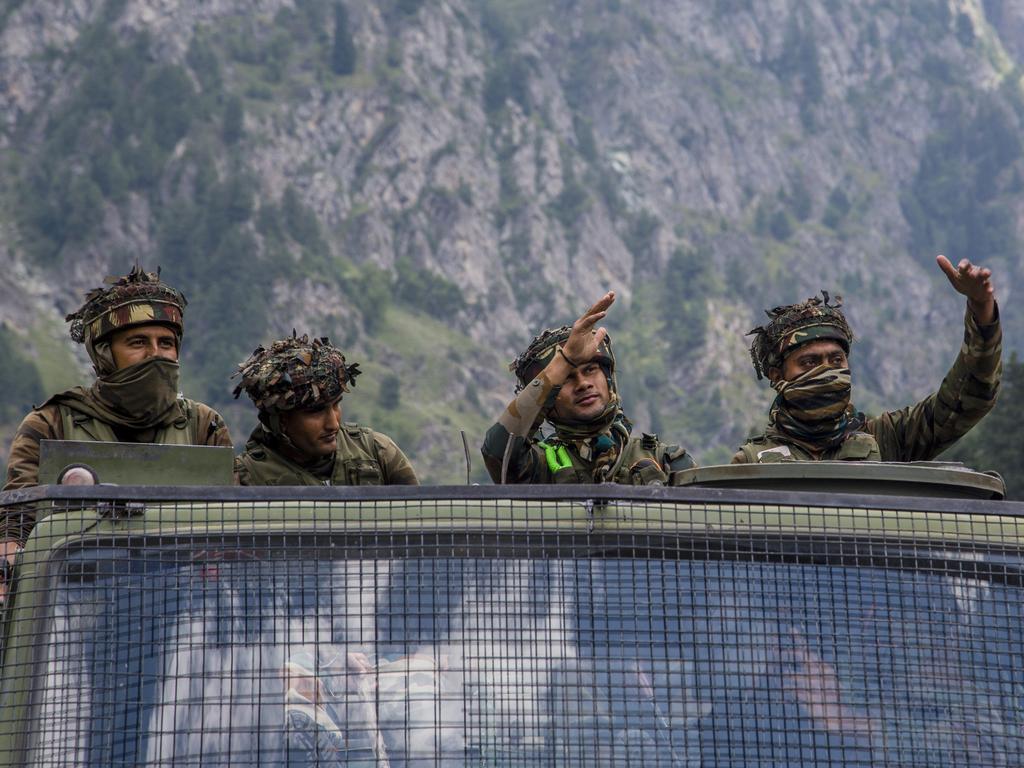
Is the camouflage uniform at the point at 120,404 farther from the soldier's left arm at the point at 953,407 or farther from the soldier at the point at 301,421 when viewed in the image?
the soldier's left arm at the point at 953,407

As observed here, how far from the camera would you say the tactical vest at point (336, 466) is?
579 centimetres

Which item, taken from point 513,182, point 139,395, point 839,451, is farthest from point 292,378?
point 513,182

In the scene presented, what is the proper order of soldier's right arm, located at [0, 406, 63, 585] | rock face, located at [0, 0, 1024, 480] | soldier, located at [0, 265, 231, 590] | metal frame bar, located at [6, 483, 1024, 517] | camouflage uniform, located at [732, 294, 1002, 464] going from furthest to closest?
rock face, located at [0, 0, 1024, 480] → camouflage uniform, located at [732, 294, 1002, 464] → soldier, located at [0, 265, 231, 590] → soldier's right arm, located at [0, 406, 63, 585] → metal frame bar, located at [6, 483, 1024, 517]

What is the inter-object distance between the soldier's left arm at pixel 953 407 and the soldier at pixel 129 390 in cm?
238

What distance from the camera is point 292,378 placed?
5633 millimetres

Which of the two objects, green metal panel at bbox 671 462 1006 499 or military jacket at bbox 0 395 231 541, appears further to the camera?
military jacket at bbox 0 395 231 541

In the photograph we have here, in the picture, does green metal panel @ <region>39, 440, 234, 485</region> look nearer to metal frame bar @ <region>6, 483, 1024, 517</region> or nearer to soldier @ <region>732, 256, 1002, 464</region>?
metal frame bar @ <region>6, 483, 1024, 517</region>

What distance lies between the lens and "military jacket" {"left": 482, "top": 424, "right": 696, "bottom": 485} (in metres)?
5.38

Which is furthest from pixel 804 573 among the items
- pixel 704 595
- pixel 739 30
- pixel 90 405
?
pixel 739 30

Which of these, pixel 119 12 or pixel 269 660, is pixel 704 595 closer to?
pixel 269 660

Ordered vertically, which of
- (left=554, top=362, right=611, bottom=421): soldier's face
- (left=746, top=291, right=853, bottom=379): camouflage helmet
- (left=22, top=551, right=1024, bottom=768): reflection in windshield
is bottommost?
(left=22, top=551, right=1024, bottom=768): reflection in windshield

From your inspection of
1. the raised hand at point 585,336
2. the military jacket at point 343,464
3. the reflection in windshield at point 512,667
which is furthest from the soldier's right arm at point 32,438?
the reflection in windshield at point 512,667

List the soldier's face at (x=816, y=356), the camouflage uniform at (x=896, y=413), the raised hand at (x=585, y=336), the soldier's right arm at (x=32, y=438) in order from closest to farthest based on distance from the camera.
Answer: the raised hand at (x=585, y=336) → the soldier's right arm at (x=32, y=438) → the camouflage uniform at (x=896, y=413) → the soldier's face at (x=816, y=356)

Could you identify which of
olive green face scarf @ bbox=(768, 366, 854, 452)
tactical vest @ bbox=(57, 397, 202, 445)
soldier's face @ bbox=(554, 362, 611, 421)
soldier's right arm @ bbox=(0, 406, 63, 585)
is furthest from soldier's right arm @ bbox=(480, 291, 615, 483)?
soldier's right arm @ bbox=(0, 406, 63, 585)
